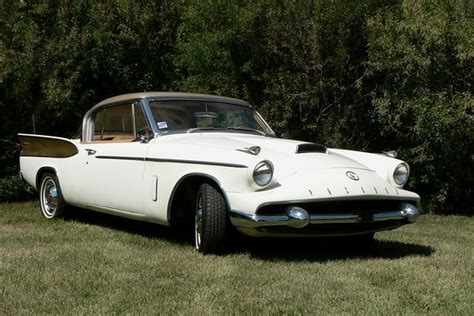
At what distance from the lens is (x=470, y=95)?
877cm

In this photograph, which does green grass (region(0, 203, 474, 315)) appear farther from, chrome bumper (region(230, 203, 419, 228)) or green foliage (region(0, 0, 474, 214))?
green foliage (region(0, 0, 474, 214))

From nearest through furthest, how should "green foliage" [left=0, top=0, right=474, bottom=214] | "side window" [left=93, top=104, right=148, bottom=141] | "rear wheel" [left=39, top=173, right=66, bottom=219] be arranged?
"side window" [left=93, top=104, right=148, bottom=141] → "rear wheel" [left=39, top=173, right=66, bottom=219] → "green foliage" [left=0, top=0, right=474, bottom=214]

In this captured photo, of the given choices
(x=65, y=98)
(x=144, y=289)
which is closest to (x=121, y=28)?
(x=65, y=98)

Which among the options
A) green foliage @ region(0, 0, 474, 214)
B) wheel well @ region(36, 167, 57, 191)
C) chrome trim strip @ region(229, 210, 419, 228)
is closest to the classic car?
chrome trim strip @ region(229, 210, 419, 228)

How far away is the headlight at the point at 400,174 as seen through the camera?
17.6 feet

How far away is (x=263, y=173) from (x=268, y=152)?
541 mm

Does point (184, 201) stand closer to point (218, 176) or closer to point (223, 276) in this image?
point (218, 176)

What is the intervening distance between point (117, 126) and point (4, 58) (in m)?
3.33

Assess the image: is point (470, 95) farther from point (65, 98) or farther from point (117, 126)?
point (65, 98)

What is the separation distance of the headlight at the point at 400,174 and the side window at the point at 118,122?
2368 millimetres

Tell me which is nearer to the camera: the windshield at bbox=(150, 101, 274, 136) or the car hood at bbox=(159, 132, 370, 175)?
the car hood at bbox=(159, 132, 370, 175)

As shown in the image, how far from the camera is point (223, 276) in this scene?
4.21 meters

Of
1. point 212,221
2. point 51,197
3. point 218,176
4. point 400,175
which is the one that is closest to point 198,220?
point 212,221

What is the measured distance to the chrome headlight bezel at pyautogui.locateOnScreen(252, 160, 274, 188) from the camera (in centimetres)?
456
